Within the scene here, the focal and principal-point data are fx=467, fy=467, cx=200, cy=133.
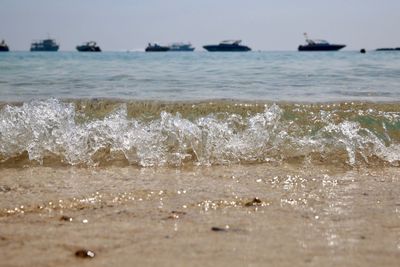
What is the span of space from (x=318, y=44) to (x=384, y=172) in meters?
69.8

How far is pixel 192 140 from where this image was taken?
4.04 m

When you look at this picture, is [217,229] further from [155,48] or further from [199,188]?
[155,48]

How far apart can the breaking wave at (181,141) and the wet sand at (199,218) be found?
0.41 meters

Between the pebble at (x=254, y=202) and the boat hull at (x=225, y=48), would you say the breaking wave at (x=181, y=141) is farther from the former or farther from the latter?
the boat hull at (x=225, y=48)

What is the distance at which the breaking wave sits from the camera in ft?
12.2

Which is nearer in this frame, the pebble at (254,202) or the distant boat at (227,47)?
the pebble at (254,202)

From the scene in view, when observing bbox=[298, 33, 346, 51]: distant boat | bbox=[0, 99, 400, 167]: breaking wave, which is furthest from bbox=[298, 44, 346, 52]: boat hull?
bbox=[0, 99, 400, 167]: breaking wave

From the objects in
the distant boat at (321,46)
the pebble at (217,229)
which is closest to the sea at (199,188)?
the pebble at (217,229)

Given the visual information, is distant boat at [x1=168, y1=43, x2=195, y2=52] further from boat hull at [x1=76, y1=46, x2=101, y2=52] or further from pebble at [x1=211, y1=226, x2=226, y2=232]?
pebble at [x1=211, y1=226, x2=226, y2=232]

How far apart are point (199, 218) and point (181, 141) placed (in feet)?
6.33

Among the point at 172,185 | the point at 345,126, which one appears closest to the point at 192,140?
the point at 172,185

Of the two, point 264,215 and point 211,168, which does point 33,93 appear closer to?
point 211,168

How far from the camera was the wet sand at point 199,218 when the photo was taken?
1720 mm

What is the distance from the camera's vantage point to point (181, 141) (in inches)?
160
